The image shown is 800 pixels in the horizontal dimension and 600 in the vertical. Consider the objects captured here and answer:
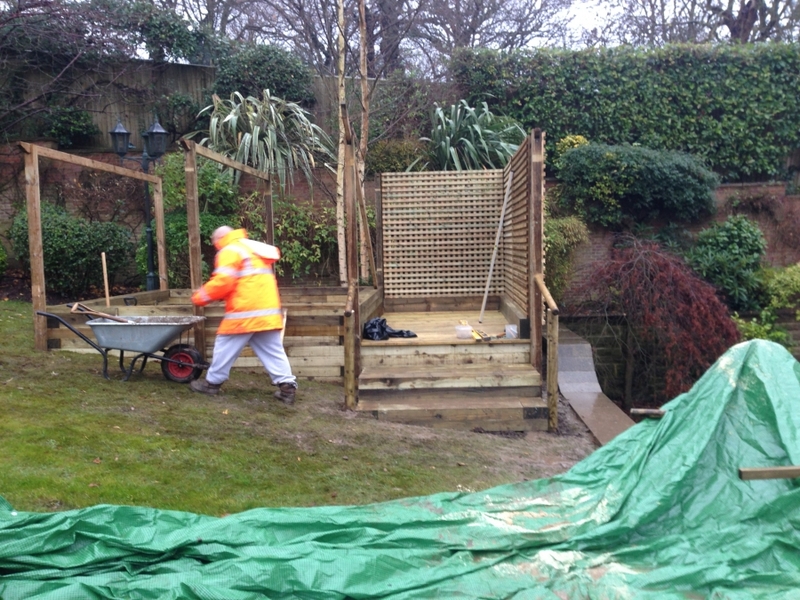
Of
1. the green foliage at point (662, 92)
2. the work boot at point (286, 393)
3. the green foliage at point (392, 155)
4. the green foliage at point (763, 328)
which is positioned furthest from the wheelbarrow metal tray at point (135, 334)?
the green foliage at point (662, 92)

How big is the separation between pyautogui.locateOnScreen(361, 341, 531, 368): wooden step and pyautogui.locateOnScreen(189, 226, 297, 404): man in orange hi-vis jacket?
1.03 metres

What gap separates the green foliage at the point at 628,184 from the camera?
505 inches

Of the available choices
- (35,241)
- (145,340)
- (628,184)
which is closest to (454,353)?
(145,340)

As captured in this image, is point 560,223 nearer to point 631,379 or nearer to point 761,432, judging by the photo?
point 631,379

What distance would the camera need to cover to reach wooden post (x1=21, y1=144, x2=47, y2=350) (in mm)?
6945

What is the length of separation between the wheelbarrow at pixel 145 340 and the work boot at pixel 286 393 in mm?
750

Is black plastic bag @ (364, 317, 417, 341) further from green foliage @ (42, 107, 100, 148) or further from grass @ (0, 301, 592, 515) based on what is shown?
green foliage @ (42, 107, 100, 148)

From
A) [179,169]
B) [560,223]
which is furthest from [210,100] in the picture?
[560,223]

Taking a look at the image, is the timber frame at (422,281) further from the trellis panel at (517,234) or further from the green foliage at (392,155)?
the green foliage at (392,155)

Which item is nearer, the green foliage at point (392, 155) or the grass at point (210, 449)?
the grass at point (210, 449)

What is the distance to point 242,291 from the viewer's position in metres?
6.20

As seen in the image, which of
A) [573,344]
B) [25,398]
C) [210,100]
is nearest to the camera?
[25,398]

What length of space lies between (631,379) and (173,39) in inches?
467

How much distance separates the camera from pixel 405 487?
4691mm
